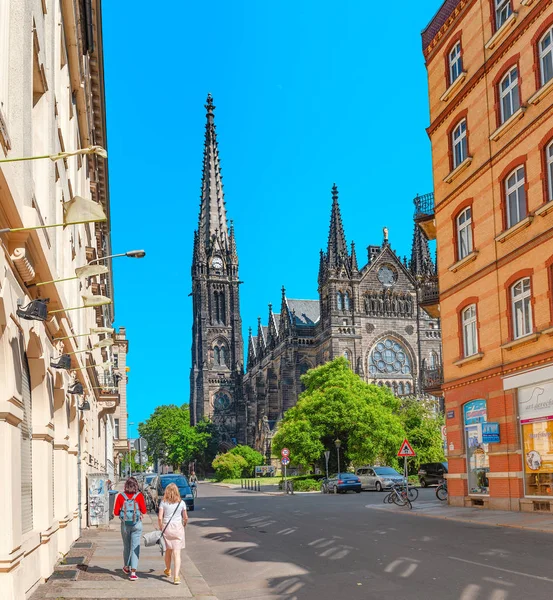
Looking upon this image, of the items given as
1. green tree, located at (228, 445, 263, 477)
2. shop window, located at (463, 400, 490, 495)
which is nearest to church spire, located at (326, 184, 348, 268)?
green tree, located at (228, 445, 263, 477)

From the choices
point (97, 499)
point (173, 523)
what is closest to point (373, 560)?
point (173, 523)

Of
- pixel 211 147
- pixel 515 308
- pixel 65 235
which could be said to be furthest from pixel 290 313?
pixel 65 235

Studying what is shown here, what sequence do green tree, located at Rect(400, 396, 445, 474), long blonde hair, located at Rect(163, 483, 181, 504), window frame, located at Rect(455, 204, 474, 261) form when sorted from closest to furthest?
long blonde hair, located at Rect(163, 483, 181, 504)
window frame, located at Rect(455, 204, 474, 261)
green tree, located at Rect(400, 396, 445, 474)

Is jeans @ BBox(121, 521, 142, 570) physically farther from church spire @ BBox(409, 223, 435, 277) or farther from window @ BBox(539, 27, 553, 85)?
church spire @ BBox(409, 223, 435, 277)

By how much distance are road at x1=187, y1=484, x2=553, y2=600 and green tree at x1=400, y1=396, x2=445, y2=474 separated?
42.1 m

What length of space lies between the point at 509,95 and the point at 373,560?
51.8 feet

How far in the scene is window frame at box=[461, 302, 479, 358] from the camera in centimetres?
2628

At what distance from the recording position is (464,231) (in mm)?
27469

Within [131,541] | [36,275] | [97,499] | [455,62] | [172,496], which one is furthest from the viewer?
[455,62]

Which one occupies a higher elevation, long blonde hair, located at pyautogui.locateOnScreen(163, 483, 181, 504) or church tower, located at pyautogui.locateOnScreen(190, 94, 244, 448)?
church tower, located at pyautogui.locateOnScreen(190, 94, 244, 448)

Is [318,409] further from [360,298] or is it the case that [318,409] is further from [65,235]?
[65,235]

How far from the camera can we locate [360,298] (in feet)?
298

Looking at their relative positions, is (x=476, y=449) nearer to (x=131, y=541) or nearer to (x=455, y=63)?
(x=455, y=63)

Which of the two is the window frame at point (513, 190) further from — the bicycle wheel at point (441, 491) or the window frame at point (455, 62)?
the bicycle wheel at point (441, 491)
